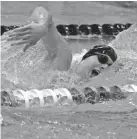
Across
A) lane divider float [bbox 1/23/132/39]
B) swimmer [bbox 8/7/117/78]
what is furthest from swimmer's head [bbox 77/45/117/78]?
lane divider float [bbox 1/23/132/39]

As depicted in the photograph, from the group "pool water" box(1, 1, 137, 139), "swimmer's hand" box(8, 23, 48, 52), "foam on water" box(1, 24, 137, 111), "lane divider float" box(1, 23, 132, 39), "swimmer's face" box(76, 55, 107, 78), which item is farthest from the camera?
"lane divider float" box(1, 23, 132, 39)

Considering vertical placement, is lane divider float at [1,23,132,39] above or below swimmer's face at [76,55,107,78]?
below

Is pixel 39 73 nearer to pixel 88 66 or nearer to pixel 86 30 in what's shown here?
pixel 88 66

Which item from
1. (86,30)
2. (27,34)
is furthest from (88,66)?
(86,30)

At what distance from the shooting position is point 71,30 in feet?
17.3

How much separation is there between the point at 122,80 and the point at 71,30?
92.3 inches

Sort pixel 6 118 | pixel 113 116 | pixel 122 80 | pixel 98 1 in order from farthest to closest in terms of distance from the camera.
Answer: pixel 98 1, pixel 122 80, pixel 113 116, pixel 6 118

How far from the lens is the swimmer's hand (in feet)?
7.88

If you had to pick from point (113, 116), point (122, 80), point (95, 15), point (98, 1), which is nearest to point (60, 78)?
point (122, 80)

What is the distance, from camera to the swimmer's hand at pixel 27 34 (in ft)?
7.88

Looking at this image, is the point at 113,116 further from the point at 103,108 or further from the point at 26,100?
the point at 26,100

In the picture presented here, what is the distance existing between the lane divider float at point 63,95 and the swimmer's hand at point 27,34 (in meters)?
0.28

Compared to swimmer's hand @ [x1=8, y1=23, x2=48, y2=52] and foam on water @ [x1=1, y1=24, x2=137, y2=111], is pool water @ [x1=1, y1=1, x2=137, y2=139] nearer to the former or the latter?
foam on water @ [x1=1, y1=24, x2=137, y2=111]

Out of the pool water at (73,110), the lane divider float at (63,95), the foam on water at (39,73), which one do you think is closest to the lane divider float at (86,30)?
the pool water at (73,110)
